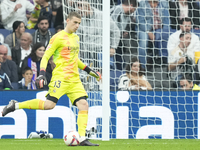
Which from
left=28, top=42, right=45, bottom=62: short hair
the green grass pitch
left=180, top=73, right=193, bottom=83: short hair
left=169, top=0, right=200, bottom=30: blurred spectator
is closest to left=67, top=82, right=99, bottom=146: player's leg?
the green grass pitch

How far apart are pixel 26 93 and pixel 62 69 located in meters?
2.21

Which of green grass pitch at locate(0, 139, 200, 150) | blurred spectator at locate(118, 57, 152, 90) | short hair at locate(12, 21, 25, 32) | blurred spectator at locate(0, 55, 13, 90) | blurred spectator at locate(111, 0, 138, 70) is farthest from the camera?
short hair at locate(12, 21, 25, 32)

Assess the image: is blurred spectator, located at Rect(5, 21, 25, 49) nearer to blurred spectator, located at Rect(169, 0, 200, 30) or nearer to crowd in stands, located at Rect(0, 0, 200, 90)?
crowd in stands, located at Rect(0, 0, 200, 90)

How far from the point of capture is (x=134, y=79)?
767cm

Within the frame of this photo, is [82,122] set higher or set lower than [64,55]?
lower

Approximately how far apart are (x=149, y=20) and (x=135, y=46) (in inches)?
27.5

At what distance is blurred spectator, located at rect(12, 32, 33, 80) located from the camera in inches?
334

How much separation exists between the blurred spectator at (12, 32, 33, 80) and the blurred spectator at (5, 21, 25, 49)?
110 millimetres

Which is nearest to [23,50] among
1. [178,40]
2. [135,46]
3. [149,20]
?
[135,46]

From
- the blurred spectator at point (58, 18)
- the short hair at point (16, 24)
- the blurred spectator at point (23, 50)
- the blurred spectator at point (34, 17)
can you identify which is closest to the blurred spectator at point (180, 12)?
the blurred spectator at point (58, 18)

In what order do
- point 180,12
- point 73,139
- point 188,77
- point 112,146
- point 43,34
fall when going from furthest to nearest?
point 180,12 < point 43,34 < point 188,77 < point 112,146 < point 73,139

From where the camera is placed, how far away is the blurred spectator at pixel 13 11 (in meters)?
9.09

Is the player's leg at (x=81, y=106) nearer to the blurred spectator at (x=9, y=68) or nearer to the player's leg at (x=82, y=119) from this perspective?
the player's leg at (x=82, y=119)

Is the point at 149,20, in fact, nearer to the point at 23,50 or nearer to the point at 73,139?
the point at 23,50
